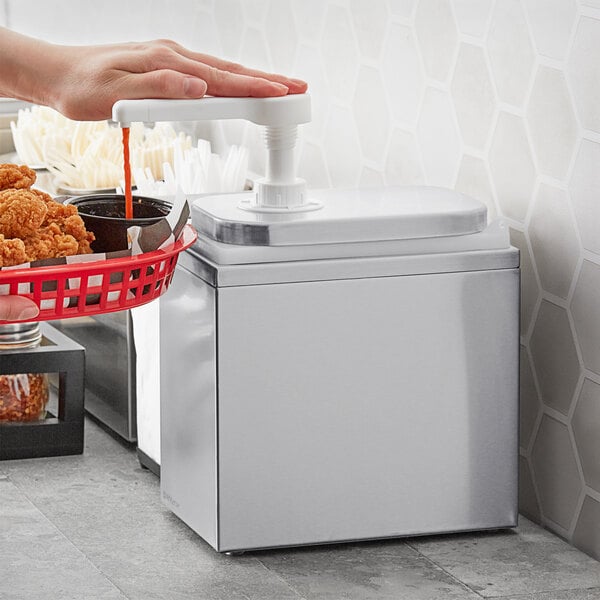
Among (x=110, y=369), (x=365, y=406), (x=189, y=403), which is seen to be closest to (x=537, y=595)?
(x=365, y=406)

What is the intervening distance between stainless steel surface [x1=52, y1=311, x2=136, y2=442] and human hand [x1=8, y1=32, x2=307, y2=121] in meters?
0.41

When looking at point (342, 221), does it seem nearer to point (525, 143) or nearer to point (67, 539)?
point (525, 143)

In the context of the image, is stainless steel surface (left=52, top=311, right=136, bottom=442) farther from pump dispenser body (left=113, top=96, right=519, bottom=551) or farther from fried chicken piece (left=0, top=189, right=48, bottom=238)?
fried chicken piece (left=0, top=189, right=48, bottom=238)

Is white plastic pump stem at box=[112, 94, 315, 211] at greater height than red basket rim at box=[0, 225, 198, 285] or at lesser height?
greater

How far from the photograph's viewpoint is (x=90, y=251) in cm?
91

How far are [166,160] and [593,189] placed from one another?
2.07ft

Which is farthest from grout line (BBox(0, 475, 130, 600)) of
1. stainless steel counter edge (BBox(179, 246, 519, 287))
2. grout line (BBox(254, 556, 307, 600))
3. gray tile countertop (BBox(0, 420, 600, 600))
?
stainless steel counter edge (BBox(179, 246, 519, 287))

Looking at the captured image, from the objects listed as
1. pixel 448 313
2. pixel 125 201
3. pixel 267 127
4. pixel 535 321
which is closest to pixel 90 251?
pixel 125 201

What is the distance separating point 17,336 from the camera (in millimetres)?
1376

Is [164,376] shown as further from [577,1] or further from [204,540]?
[577,1]

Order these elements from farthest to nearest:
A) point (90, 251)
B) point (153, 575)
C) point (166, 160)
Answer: point (166, 160)
point (153, 575)
point (90, 251)

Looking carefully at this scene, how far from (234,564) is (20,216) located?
342 millimetres

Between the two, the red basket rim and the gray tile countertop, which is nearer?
the red basket rim

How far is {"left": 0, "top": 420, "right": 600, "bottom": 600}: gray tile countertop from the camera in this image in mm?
1002
